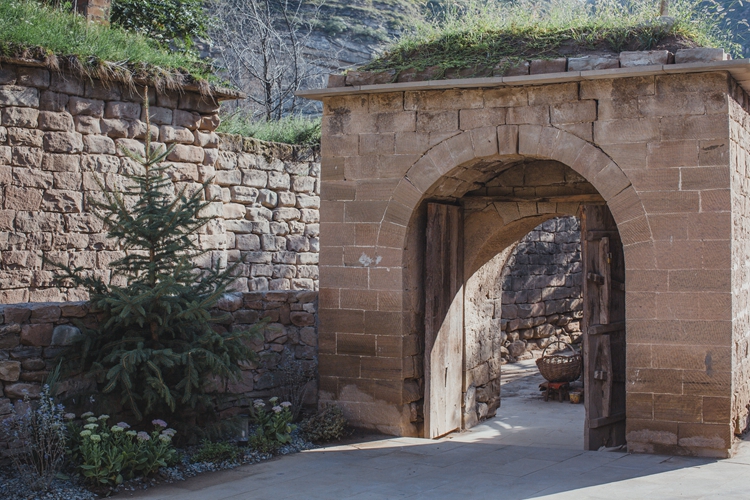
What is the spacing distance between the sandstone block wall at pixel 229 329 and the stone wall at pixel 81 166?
3.76ft

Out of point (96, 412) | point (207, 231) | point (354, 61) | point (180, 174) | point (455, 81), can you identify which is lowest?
point (96, 412)

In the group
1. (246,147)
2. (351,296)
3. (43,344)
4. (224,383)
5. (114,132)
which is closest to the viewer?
(43,344)

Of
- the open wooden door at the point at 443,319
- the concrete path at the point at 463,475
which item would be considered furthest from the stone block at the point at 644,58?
the concrete path at the point at 463,475

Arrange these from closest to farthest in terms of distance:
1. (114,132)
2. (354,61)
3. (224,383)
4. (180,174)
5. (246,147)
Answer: (224,383) < (114,132) < (180,174) < (246,147) < (354,61)

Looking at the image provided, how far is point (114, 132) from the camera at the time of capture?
29.2 feet

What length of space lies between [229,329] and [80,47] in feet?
12.0

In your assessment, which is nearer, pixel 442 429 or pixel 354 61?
pixel 442 429

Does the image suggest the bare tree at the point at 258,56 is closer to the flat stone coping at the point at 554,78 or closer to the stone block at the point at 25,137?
the stone block at the point at 25,137

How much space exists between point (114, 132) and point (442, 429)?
475 cm

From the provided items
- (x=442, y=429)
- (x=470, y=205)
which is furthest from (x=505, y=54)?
(x=442, y=429)

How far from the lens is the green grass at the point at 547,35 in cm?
718

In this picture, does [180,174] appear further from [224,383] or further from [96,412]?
[96,412]

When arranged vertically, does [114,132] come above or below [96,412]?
above

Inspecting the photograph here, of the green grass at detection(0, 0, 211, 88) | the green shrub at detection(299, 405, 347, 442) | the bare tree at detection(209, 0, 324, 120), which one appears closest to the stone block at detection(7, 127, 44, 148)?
the green grass at detection(0, 0, 211, 88)
